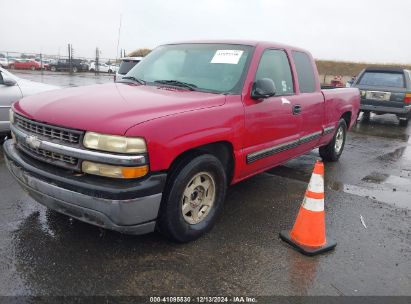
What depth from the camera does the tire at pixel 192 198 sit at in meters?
3.06

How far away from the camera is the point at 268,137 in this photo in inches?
164

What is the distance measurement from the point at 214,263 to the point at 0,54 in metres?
37.7

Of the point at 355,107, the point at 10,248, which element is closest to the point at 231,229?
the point at 10,248

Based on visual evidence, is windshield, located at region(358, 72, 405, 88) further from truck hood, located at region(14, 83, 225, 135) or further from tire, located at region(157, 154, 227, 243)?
tire, located at region(157, 154, 227, 243)

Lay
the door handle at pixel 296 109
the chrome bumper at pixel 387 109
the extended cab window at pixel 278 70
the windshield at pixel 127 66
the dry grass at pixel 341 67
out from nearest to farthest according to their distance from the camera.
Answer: the extended cab window at pixel 278 70 < the door handle at pixel 296 109 < the chrome bumper at pixel 387 109 < the windshield at pixel 127 66 < the dry grass at pixel 341 67

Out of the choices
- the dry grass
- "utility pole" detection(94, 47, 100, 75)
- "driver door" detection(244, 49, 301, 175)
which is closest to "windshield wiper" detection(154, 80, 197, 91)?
"driver door" detection(244, 49, 301, 175)

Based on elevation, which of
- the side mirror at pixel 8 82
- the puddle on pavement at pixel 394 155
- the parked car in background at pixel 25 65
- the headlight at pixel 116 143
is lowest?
the parked car in background at pixel 25 65

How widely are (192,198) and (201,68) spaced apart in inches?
58.6

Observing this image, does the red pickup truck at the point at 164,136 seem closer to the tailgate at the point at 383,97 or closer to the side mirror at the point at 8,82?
the side mirror at the point at 8,82

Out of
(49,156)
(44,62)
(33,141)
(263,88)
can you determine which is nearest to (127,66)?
(263,88)

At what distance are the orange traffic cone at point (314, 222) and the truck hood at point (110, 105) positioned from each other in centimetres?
112

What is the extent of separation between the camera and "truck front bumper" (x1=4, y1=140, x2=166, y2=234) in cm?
275

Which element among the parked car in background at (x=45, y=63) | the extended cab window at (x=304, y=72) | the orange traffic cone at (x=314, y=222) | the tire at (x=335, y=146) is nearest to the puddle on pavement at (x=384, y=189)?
the tire at (x=335, y=146)

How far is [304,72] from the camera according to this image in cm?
518
